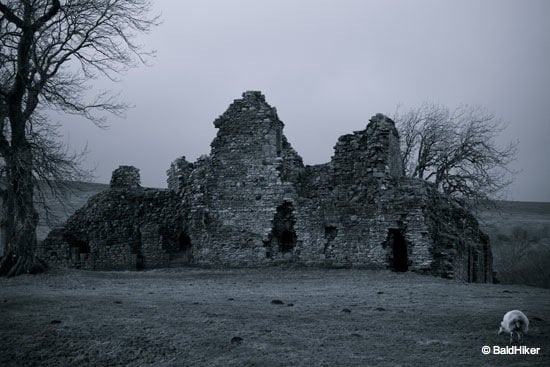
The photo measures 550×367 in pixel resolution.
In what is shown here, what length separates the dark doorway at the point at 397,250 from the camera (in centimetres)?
2036

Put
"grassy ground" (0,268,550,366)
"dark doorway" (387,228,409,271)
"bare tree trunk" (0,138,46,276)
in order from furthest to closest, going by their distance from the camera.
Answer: "dark doorway" (387,228,409,271) < "bare tree trunk" (0,138,46,276) < "grassy ground" (0,268,550,366)

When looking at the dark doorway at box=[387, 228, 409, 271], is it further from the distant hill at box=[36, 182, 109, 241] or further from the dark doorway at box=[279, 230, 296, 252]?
the distant hill at box=[36, 182, 109, 241]

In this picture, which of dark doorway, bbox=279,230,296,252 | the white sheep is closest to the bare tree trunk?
dark doorway, bbox=279,230,296,252

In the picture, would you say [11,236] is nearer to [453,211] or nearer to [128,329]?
[128,329]

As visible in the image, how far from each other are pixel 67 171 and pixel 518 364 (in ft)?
40.7

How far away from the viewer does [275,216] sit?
21750 millimetres

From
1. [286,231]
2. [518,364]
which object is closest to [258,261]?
[286,231]

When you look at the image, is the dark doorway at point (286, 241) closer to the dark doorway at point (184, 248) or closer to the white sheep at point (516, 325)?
the dark doorway at point (184, 248)

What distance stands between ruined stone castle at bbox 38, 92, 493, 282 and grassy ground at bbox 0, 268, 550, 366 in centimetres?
499

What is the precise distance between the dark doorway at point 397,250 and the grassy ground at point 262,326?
16.3 feet

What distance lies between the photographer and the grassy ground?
886 cm

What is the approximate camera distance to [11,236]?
17.7 metres

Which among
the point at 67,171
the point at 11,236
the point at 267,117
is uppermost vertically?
the point at 267,117

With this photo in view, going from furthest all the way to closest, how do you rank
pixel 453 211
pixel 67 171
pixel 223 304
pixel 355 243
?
pixel 453 211 < pixel 355 243 < pixel 67 171 < pixel 223 304
